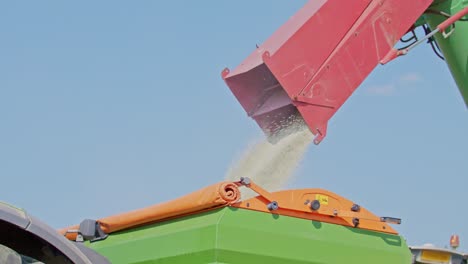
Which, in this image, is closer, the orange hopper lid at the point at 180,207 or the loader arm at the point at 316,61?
the orange hopper lid at the point at 180,207

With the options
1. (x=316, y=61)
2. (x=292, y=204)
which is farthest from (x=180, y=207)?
(x=316, y=61)

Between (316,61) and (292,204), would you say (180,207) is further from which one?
(316,61)

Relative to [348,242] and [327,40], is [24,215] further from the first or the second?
[327,40]

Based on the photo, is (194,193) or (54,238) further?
(194,193)

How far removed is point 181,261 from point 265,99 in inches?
58.3

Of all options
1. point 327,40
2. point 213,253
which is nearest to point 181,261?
point 213,253

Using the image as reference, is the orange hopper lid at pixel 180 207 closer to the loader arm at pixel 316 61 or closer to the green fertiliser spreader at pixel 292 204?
the green fertiliser spreader at pixel 292 204

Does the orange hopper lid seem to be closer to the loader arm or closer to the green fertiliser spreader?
the green fertiliser spreader

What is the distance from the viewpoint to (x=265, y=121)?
196 inches

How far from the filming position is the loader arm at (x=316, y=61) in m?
4.70

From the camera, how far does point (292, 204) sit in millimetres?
3922

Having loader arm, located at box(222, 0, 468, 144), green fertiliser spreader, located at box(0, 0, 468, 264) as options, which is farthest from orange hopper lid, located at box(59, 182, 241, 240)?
loader arm, located at box(222, 0, 468, 144)

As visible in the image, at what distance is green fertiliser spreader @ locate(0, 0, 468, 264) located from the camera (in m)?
3.62

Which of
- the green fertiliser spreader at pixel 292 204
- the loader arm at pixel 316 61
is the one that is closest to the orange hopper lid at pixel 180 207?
the green fertiliser spreader at pixel 292 204
